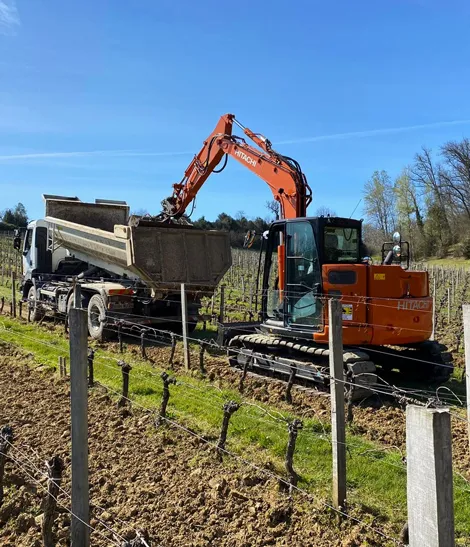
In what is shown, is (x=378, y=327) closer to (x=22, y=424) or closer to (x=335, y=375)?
(x=335, y=375)

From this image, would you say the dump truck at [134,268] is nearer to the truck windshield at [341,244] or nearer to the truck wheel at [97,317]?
the truck wheel at [97,317]

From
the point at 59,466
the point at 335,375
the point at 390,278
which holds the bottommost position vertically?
the point at 59,466

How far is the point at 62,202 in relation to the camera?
13.4 m

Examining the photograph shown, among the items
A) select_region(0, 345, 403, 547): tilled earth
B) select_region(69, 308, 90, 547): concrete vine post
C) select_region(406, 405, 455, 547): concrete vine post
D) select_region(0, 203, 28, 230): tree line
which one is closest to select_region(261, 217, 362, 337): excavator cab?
select_region(0, 345, 403, 547): tilled earth

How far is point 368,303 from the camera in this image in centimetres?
700

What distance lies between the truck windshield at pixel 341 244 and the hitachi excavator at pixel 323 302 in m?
0.01

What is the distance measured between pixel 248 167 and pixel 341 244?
292cm

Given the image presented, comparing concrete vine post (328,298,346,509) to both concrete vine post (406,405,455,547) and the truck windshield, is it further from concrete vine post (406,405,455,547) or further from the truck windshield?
the truck windshield

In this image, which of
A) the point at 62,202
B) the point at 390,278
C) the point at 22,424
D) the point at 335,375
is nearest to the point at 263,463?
the point at 335,375

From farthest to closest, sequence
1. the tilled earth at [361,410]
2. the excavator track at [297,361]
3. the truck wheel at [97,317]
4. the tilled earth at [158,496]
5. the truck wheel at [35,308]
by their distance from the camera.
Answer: the truck wheel at [35,308] < the truck wheel at [97,317] < the excavator track at [297,361] < the tilled earth at [361,410] < the tilled earth at [158,496]

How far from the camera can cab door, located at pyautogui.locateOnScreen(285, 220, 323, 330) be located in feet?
23.7

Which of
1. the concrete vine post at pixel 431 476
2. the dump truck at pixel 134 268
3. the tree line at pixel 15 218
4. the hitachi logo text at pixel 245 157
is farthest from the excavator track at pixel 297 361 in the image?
the tree line at pixel 15 218

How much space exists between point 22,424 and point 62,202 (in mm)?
8787

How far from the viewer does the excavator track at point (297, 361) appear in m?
6.66
